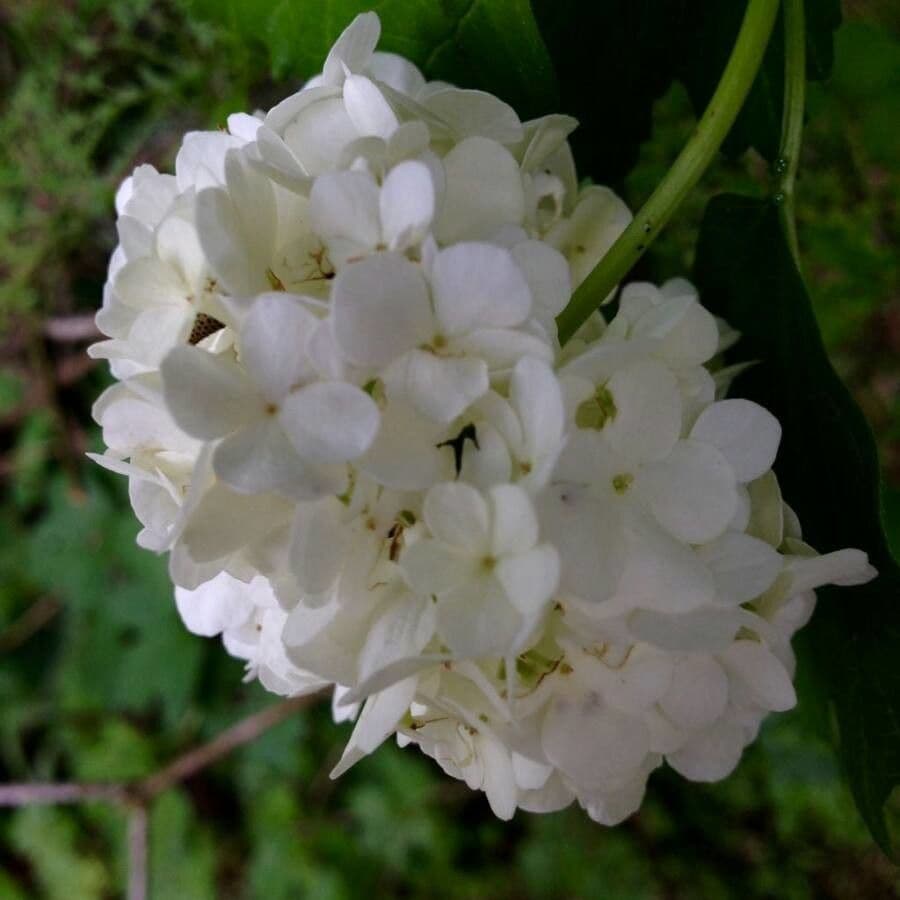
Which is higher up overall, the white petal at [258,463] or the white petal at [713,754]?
the white petal at [258,463]

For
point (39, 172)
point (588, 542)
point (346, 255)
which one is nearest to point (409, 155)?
point (346, 255)

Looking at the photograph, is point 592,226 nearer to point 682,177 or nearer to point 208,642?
point 682,177

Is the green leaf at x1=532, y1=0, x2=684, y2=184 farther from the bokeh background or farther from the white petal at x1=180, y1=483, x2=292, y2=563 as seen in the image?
the white petal at x1=180, y1=483, x2=292, y2=563

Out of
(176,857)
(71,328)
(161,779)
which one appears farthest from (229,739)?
(71,328)

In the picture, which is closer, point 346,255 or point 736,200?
point 346,255

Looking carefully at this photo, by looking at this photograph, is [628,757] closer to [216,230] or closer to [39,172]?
[216,230]

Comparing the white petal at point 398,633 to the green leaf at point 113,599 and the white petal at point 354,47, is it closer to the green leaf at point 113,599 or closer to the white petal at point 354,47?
the white petal at point 354,47

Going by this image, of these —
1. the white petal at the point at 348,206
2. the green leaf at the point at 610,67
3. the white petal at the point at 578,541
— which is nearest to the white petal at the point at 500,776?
the white petal at the point at 578,541
